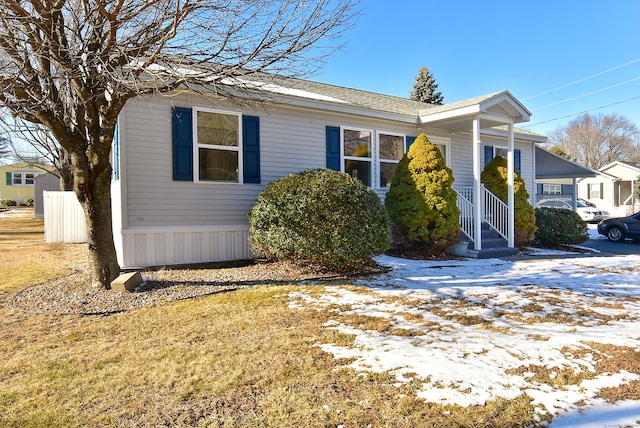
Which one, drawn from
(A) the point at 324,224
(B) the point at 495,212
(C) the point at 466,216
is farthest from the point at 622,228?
(A) the point at 324,224

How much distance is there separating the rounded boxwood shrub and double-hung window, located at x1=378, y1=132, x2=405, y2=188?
349 cm

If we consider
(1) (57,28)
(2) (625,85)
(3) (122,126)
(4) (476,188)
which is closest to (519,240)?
(4) (476,188)

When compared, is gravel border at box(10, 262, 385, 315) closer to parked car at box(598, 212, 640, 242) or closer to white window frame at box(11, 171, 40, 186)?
parked car at box(598, 212, 640, 242)

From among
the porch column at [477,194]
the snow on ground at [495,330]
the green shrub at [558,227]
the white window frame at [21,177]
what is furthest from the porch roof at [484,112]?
the white window frame at [21,177]

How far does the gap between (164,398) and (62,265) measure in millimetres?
6594

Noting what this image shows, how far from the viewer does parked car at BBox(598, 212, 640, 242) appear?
13367 millimetres

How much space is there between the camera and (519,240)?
414 inches

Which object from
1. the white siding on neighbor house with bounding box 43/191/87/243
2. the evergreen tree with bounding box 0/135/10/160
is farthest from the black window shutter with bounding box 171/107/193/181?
the evergreen tree with bounding box 0/135/10/160

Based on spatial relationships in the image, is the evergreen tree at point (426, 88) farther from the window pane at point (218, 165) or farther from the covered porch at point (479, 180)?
the window pane at point (218, 165)

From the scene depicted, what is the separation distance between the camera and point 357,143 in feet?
32.4

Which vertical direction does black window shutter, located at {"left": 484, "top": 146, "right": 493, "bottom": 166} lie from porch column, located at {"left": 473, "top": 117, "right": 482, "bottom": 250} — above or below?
above

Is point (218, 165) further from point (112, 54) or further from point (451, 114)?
point (451, 114)

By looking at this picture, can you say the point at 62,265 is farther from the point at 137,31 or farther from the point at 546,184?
the point at 546,184

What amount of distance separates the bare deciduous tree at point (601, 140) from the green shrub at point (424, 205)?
45.2 metres
